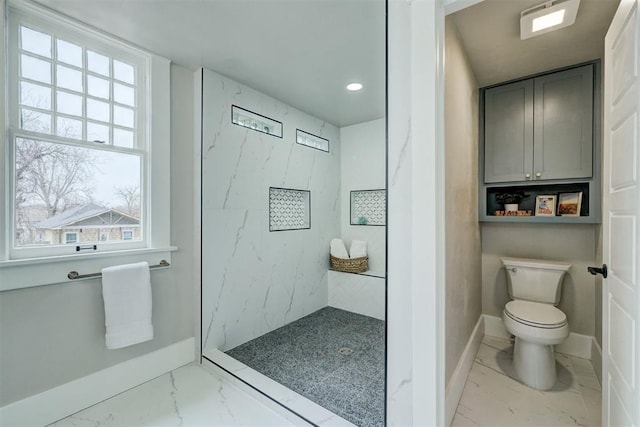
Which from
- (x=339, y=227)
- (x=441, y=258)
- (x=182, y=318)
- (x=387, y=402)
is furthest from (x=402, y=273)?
(x=339, y=227)

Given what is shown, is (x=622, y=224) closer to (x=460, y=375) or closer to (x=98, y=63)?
(x=460, y=375)

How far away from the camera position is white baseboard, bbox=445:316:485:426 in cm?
157

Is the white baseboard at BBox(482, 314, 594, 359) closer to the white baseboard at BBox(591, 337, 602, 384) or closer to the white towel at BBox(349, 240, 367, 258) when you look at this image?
the white baseboard at BBox(591, 337, 602, 384)

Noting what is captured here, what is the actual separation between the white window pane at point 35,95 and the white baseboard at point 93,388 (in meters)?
1.58

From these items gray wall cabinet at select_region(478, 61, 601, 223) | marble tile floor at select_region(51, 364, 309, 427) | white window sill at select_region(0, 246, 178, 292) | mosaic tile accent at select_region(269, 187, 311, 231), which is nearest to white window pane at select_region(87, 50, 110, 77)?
white window sill at select_region(0, 246, 178, 292)

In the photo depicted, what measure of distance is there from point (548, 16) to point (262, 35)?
1.60 meters

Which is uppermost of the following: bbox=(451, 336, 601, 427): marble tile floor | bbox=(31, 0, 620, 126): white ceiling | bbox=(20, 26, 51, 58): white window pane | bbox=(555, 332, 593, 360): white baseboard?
bbox=(31, 0, 620, 126): white ceiling

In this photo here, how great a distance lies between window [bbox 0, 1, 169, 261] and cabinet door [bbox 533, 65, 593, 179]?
9.65 feet

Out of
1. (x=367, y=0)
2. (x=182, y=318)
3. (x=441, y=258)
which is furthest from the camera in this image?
(x=182, y=318)

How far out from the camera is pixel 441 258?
119cm

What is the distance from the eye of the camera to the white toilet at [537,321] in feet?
6.10

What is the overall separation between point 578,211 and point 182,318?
323cm

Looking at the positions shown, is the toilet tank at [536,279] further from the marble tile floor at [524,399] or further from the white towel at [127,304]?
the white towel at [127,304]

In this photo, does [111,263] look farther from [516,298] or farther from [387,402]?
[516,298]
